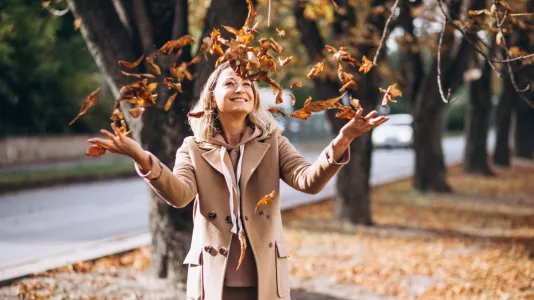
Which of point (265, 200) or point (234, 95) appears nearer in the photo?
point (265, 200)

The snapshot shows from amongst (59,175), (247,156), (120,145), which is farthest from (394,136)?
(120,145)

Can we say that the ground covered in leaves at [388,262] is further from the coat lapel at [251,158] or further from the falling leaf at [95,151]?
the falling leaf at [95,151]

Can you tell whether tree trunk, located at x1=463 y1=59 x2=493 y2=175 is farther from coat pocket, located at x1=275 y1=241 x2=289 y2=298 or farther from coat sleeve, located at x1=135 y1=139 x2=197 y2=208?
coat sleeve, located at x1=135 y1=139 x2=197 y2=208

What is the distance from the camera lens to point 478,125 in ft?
59.6

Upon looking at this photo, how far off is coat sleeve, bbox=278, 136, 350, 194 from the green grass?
13.0 metres

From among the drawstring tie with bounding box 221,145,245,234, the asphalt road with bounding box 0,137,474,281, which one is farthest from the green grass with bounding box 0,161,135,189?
the drawstring tie with bounding box 221,145,245,234

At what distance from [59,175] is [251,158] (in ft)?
49.7

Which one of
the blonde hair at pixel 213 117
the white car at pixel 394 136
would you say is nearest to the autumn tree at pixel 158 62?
the blonde hair at pixel 213 117

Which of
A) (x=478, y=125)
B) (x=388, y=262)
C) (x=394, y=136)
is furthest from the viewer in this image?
(x=394, y=136)

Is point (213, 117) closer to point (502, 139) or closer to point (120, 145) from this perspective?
point (120, 145)

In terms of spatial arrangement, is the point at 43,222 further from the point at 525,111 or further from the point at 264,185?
the point at 525,111

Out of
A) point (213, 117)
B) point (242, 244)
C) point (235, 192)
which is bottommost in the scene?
point (242, 244)

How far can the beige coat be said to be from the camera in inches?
118

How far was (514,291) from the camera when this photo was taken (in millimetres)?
6039
